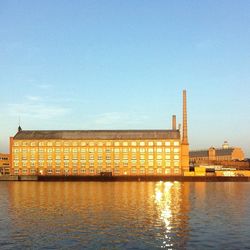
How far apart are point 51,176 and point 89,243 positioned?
423ft

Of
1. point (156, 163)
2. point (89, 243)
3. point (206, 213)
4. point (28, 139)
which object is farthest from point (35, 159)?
point (89, 243)

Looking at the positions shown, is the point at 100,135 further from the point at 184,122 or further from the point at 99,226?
the point at 99,226

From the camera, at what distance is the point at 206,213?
48.7 metres

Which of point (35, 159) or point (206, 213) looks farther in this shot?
point (35, 159)

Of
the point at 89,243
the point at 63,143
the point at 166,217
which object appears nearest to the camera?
the point at 89,243

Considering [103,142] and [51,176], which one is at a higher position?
[103,142]

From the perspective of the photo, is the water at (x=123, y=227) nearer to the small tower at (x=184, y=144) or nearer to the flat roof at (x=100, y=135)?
the small tower at (x=184, y=144)

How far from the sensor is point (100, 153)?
16600cm

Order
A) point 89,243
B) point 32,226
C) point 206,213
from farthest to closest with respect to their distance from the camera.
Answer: point 206,213 → point 32,226 → point 89,243

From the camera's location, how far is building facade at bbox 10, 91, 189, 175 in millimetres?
163750

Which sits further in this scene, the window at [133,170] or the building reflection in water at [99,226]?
the window at [133,170]

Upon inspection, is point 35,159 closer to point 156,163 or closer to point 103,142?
point 103,142

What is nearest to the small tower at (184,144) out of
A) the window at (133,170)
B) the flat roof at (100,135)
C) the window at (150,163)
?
the flat roof at (100,135)

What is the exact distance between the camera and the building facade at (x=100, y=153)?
164 meters
